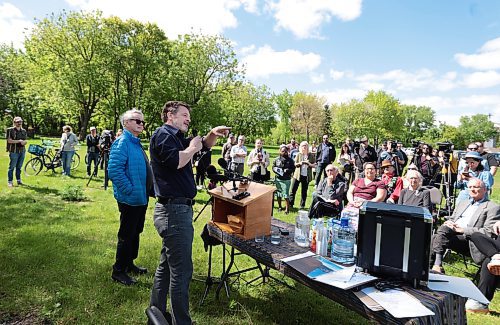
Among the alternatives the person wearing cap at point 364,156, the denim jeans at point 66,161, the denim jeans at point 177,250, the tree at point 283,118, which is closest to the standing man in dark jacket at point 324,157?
the person wearing cap at point 364,156

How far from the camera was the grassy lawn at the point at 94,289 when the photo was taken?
10.3ft

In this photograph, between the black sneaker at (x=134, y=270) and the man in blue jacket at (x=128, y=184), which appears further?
the black sneaker at (x=134, y=270)

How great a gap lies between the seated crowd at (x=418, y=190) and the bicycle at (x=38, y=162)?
6.04 meters

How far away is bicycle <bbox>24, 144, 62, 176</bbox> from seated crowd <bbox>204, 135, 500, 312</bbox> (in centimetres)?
604

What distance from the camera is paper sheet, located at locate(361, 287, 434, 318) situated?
65.4 inches

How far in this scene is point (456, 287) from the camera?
2.06 m

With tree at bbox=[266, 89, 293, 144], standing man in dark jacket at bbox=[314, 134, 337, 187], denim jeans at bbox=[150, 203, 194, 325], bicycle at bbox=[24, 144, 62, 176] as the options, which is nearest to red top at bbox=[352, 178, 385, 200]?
standing man in dark jacket at bbox=[314, 134, 337, 187]

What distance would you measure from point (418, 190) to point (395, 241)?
3.91 m

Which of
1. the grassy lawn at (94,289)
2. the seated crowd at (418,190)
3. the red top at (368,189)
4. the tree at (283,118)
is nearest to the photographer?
the grassy lawn at (94,289)

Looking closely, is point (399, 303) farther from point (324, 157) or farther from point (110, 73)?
point (110, 73)

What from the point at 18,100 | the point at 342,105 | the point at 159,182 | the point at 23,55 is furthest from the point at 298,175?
the point at 342,105

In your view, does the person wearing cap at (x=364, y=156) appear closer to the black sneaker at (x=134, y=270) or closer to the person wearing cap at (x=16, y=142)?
the black sneaker at (x=134, y=270)

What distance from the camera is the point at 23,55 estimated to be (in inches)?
1437

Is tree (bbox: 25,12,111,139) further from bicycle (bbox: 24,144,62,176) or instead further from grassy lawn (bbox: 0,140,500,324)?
grassy lawn (bbox: 0,140,500,324)
